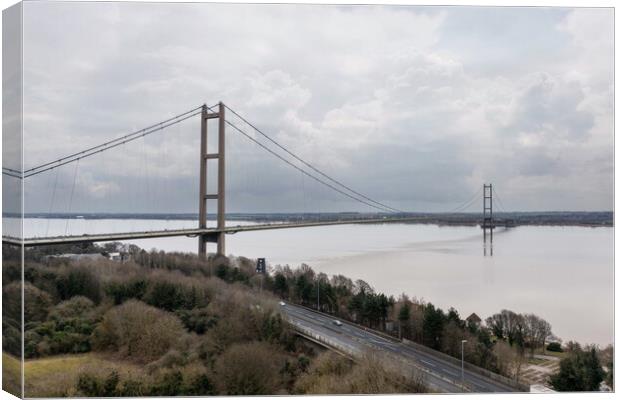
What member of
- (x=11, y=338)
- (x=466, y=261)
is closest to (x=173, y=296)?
(x=11, y=338)

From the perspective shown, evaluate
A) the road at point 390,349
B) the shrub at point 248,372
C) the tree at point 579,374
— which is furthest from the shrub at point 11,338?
the tree at point 579,374

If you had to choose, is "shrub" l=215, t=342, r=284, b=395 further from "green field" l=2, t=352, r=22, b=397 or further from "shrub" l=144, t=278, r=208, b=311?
"green field" l=2, t=352, r=22, b=397

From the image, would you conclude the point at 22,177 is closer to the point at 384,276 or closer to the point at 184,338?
the point at 184,338

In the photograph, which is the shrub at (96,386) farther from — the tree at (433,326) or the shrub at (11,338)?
the tree at (433,326)

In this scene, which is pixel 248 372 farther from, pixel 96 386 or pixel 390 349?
pixel 390 349

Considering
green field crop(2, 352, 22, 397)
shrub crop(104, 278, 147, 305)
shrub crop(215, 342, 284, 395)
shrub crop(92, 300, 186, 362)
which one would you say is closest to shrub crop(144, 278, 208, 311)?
shrub crop(104, 278, 147, 305)

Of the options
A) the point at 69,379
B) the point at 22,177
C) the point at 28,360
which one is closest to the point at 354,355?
the point at 69,379

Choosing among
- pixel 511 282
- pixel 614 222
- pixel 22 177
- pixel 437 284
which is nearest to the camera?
pixel 22 177
